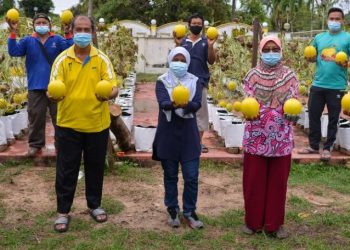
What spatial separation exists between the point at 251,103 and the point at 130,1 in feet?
95.7

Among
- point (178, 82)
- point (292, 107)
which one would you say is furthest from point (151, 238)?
point (292, 107)

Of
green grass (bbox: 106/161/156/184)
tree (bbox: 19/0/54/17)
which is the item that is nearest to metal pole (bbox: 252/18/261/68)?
green grass (bbox: 106/161/156/184)

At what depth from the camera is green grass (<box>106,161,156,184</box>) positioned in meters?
5.68

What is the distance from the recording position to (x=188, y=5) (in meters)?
31.5

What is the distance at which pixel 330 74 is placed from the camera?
606cm

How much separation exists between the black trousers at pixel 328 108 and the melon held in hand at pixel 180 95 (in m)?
2.84

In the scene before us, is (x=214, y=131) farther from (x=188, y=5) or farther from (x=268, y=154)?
(x=188, y=5)

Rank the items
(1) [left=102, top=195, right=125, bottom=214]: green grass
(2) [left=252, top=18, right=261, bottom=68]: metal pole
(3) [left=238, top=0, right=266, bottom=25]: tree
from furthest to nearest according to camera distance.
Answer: (3) [left=238, top=0, right=266, bottom=25]: tree < (2) [left=252, top=18, right=261, bottom=68]: metal pole < (1) [left=102, top=195, right=125, bottom=214]: green grass

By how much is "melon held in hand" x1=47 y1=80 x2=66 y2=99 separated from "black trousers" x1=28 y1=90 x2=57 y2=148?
6.05 feet

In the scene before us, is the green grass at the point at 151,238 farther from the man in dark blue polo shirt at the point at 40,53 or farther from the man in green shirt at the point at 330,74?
the man in green shirt at the point at 330,74

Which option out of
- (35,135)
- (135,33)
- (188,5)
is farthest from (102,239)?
(188,5)

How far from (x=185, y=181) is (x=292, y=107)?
1.10 meters

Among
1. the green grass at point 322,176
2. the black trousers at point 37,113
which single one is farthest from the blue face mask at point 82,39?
the green grass at point 322,176

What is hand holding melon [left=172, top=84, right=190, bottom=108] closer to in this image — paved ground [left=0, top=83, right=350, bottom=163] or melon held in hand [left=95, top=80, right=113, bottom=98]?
melon held in hand [left=95, top=80, right=113, bottom=98]
